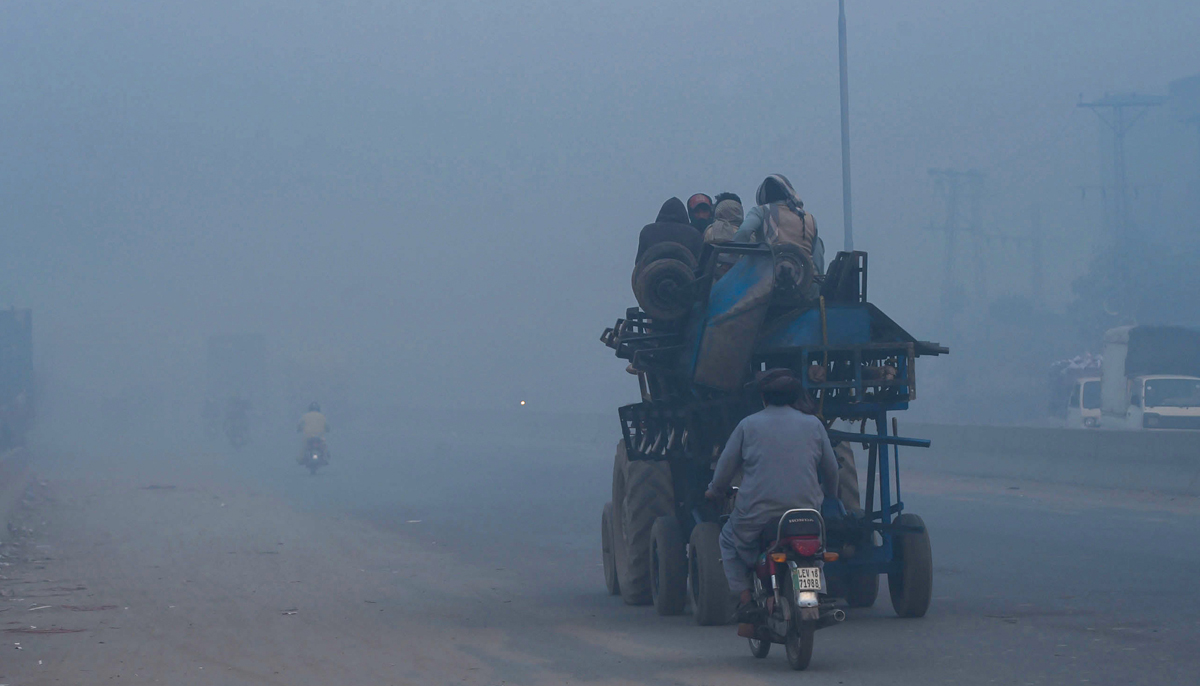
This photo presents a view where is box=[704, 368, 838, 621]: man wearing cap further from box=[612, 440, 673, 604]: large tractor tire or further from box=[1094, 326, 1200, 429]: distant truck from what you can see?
box=[1094, 326, 1200, 429]: distant truck

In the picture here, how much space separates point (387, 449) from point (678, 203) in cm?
3586

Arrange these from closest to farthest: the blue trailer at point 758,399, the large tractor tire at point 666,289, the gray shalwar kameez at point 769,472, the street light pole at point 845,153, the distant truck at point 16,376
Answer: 1. the gray shalwar kameez at point 769,472
2. the blue trailer at point 758,399
3. the large tractor tire at point 666,289
4. the street light pole at point 845,153
5. the distant truck at point 16,376

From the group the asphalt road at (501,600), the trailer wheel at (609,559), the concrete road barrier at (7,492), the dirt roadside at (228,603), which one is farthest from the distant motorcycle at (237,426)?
the trailer wheel at (609,559)

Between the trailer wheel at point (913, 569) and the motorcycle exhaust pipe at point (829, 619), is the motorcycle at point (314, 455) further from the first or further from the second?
the motorcycle exhaust pipe at point (829, 619)

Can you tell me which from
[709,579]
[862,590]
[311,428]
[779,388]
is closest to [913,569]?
[862,590]

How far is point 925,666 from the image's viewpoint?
7.25 meters

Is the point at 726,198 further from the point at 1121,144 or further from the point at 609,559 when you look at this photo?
the point at 1121,144

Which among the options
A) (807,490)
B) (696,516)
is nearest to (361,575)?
(696,516)

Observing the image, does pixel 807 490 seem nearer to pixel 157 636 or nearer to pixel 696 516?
pixel 696 516

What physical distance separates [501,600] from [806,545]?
181 inches

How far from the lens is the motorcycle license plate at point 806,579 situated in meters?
6.95

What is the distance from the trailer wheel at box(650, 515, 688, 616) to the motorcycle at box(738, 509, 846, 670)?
7.58 ft

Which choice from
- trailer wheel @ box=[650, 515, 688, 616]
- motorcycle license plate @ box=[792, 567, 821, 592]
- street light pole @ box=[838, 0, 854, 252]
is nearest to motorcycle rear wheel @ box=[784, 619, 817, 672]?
motorcycle license plate @ box=[792, 567, 821, 592]

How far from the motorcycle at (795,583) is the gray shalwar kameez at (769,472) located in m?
0.15
